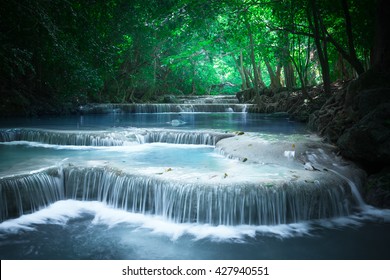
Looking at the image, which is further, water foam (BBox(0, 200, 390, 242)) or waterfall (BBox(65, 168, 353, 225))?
waterfall (BBox(65, 168, 353, 225))

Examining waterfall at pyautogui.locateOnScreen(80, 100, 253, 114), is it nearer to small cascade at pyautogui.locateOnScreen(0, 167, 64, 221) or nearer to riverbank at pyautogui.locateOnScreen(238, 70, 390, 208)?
riverbank at pyautogui.locateOnScreen(238, 70, 390, 208)

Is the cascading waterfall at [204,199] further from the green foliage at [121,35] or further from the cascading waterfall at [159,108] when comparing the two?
the cascading waterfall at [159,108]

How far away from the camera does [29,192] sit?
6918mm

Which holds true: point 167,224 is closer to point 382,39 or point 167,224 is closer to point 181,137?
point 181,137

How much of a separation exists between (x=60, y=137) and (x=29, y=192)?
5.22 meters

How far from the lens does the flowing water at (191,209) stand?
18.3 ft

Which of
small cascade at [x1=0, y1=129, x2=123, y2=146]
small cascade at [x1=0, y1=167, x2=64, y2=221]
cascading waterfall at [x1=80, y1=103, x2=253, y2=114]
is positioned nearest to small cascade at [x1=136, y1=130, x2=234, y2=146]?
small cascade at [x1=0, y1=129, x2=123, y2=146]

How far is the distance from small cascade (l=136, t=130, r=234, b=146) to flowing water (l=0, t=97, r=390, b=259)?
2.77 m

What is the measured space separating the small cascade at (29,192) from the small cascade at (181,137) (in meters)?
4.81

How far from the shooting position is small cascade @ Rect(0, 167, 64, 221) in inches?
258

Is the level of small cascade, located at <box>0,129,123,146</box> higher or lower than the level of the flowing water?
higher

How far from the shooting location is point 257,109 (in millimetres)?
23625

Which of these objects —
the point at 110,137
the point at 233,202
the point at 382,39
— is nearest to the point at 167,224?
the point at 233,202

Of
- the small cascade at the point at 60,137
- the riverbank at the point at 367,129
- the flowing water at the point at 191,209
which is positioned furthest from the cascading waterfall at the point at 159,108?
the flowing water at the point at 191,209
